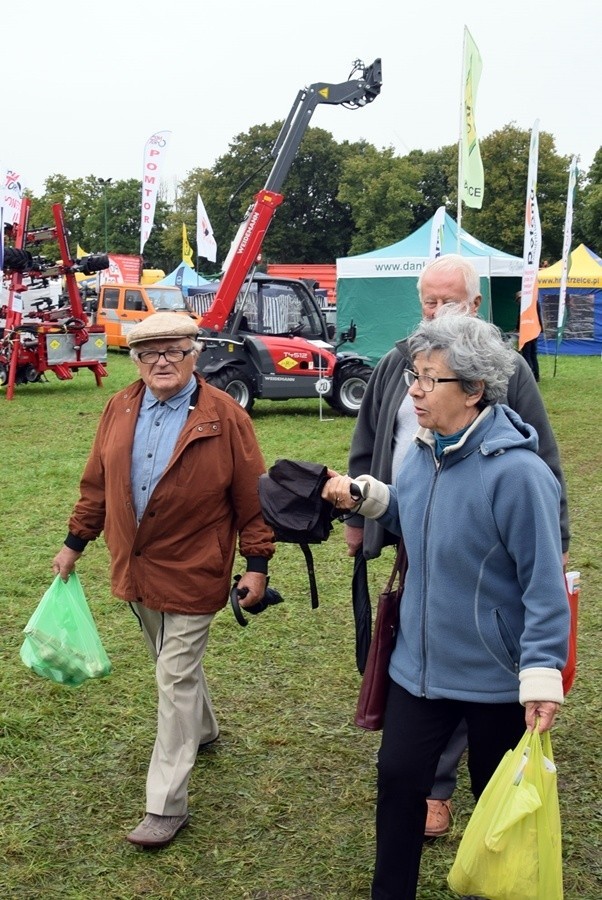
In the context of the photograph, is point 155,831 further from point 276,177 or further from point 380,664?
point 276,177

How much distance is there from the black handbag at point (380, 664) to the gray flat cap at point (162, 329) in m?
1.14

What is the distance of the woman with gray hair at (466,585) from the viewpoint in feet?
7.36

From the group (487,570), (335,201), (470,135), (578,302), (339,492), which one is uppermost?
(335,201)

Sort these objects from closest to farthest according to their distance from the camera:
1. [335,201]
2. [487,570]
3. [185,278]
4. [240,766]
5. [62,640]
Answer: [487,570], [62,640], [240,766], [185,278], [335,201]

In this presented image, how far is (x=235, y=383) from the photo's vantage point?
13.3 metres

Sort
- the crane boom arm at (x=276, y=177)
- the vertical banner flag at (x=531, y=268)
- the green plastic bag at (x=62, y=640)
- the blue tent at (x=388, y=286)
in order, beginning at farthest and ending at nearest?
1. the blue tent at (x=388, y=286)
2. the crane boom arm at (x=276, y=177)
3. the vertical banner flag at (x=531, y=268)
4. the green plastic bag at (x=62, y=640)

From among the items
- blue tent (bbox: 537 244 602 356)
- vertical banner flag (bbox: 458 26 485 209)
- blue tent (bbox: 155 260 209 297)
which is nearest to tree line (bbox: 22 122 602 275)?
blue tent (bbox: 155 260 209 297)

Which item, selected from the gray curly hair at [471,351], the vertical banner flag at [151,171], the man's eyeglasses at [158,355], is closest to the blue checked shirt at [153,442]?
the man's eyeglasses at [158,355]

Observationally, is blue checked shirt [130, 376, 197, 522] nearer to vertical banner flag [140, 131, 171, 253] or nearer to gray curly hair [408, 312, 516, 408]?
gray curly hair [408, 312, 516, 408]

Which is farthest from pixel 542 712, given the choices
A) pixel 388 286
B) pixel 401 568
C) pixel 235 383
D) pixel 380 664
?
pixel 388 286

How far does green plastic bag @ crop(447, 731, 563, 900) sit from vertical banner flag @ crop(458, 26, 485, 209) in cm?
895

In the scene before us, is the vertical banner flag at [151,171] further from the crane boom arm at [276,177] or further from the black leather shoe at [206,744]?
the black leather shoe at [206,744]

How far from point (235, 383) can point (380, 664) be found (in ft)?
35.7

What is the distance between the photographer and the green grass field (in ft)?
9.94
